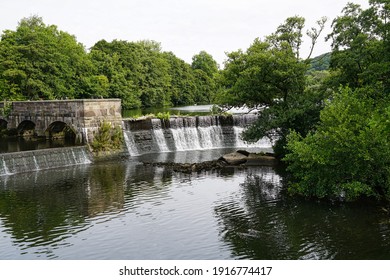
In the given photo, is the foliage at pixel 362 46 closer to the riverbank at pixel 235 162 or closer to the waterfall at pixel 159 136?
the riverbank at pixel 235 162

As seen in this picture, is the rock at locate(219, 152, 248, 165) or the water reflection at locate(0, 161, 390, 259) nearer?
the water reflection at locate(0, 161, 390, 259)

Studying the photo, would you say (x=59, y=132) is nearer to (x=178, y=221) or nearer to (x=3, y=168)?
(x=3, y=168)

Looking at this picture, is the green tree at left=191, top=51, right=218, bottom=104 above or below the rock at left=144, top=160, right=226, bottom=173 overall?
above

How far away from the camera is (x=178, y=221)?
54.1ft

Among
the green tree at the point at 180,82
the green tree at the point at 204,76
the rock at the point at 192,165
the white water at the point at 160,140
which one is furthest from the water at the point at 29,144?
the green tree at the point at 204,76

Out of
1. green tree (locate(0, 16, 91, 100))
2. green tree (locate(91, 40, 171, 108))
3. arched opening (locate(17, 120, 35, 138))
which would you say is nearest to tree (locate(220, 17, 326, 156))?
arched opening (locate(17, 120, 35, 138))

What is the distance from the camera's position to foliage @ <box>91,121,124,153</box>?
31583 millimetres

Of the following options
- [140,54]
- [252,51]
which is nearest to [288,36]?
[252,51]

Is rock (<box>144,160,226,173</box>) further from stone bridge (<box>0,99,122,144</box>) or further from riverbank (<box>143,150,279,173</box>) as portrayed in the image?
stone bridge (<box>0,99,122,144</box>)

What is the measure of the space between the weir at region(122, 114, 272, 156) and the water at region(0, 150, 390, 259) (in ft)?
33.0

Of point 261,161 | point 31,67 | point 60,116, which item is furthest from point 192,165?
point 31,67

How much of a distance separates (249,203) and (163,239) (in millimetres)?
5502

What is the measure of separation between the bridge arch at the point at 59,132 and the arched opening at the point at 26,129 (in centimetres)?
234

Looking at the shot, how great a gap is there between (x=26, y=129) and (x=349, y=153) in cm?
2907
